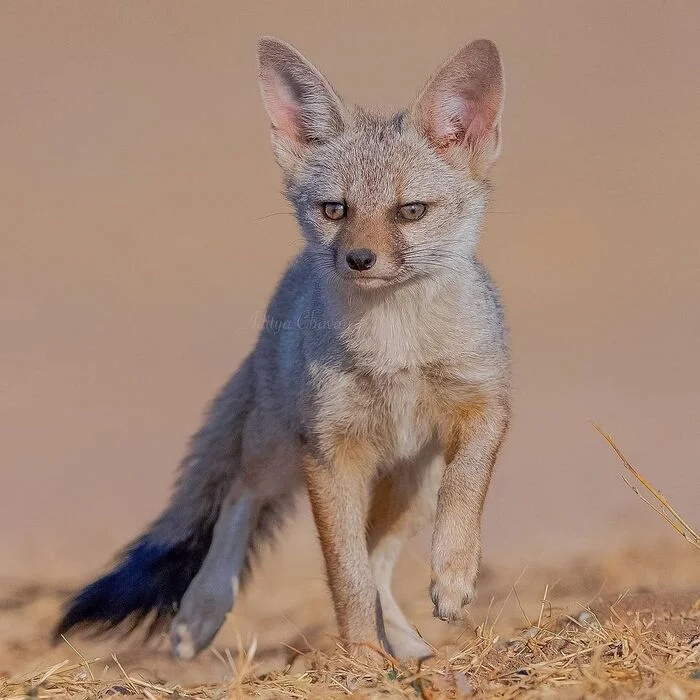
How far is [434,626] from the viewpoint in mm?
6105

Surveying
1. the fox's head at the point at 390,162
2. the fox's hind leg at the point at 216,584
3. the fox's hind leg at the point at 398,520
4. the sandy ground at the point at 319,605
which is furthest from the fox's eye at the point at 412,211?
the fox's hind leg at the point at 216,584

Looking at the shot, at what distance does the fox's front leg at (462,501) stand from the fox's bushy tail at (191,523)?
55.3 inches

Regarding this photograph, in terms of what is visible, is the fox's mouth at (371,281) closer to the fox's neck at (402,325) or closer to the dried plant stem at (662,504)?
the fox's neck at (402,325)

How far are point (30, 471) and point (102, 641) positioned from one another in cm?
325

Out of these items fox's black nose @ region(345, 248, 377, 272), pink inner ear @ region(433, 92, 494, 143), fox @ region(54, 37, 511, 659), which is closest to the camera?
fox's black nose @ region(345, 248, 377, 272)

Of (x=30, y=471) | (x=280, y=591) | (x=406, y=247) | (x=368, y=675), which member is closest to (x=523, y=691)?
(x=368, y=675)

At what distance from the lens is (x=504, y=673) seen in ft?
12.2

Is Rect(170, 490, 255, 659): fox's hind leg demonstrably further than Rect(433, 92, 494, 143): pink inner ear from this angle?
Yes

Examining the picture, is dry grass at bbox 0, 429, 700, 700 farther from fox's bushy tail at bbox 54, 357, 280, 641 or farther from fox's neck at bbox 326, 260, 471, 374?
fox's bushy tail at bbox 54, 357, 280, 641

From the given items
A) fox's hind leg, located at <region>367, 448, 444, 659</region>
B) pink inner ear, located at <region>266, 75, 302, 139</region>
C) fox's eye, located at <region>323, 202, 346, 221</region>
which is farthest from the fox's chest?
pink inner ear, located at <region>266, 75, 302, 139</region>

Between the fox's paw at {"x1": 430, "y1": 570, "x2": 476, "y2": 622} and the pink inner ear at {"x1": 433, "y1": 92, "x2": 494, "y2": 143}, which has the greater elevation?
the pink inner ear at {"x1": 433, "y1": 92, "x2": 494, "y2": 143}

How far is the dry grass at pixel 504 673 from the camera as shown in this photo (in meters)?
3.38

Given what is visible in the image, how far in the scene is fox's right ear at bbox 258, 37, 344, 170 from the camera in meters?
4.72

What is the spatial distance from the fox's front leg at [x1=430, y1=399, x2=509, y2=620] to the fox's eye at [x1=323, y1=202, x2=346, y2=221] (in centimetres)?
82
